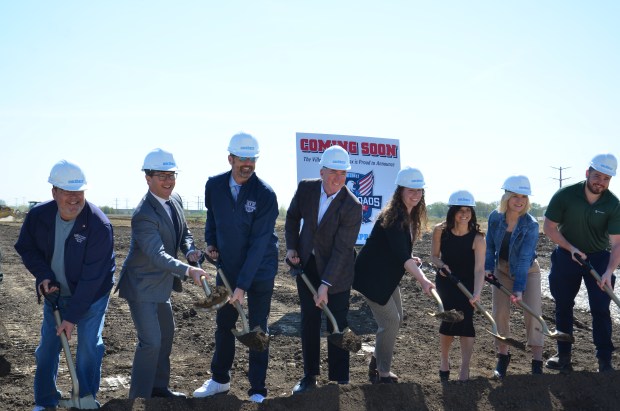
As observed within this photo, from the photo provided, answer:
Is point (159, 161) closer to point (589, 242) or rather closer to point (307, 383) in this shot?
point (307, 383)

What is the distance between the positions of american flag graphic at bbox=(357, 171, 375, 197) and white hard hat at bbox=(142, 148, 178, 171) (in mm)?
5818

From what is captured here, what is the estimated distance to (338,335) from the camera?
5.37 meters

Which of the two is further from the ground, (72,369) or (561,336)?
(72,369)

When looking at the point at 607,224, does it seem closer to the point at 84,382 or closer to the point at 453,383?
the point at 453,383

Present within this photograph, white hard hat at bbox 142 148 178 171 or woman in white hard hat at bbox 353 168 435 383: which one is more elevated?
white hard hat at bbox 142 148 178 171

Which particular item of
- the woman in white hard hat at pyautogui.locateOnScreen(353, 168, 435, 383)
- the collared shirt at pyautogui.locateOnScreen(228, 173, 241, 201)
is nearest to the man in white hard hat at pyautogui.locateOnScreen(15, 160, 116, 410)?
the collared shirt at pyautogui.locateOnScreen(228, 173, 241, 201)

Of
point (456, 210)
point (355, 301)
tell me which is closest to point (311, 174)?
point (355, 301)

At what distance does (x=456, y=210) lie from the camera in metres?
6.03

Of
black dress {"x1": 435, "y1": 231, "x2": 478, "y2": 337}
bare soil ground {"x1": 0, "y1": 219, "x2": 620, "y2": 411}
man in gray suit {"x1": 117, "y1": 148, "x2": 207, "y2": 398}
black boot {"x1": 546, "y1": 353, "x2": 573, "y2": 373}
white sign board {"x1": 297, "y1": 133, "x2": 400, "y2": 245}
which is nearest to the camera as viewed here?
man in gray suit {"x1": 117, "y1": 148, "x2": 207, "y2": 398}

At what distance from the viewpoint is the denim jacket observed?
6.18 metres

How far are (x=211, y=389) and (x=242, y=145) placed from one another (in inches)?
80.9

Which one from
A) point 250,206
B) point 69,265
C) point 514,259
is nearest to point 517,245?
point 514,259

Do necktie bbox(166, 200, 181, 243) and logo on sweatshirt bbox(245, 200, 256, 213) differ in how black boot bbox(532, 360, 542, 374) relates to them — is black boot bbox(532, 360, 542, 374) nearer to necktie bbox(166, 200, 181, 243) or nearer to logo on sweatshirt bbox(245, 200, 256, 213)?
logo on sweatshirt bbox(245, 200, 256, 213)

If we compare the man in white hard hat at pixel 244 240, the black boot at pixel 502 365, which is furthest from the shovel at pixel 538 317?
the man in white hard hat at pixel 244 240
